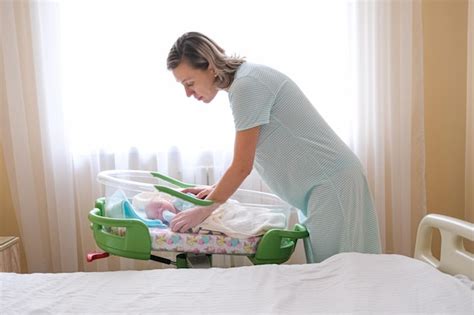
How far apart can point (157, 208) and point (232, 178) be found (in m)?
0.37

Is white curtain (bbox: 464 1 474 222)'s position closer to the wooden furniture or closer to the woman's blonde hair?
the woman's blonde hair

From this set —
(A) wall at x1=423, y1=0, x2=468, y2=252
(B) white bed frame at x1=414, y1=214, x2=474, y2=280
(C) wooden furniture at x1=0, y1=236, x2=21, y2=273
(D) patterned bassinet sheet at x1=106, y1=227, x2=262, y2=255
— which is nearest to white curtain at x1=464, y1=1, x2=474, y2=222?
(A) wall at x1=423, y1=0, x2=468, y2=252

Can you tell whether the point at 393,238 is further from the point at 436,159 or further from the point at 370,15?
the point at 370,15

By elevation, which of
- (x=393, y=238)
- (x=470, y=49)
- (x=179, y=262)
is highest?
(x=470, y=49)

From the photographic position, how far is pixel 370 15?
7.86 feet

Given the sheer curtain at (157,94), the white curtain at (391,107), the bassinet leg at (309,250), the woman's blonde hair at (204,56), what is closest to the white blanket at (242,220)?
the bassinet leg at (309,250)

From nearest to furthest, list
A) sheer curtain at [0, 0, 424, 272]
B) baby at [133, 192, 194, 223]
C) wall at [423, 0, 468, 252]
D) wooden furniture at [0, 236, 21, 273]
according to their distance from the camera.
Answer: baby at [133, 192, 194, 223], wooden furniture at [0, 236, 21, 273], sheer curtain at [0, 0, 424, 272], wall at [423, 0, 468, 252]

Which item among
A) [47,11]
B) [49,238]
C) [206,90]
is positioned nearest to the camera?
[206,90]

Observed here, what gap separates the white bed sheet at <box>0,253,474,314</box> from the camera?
105 cm

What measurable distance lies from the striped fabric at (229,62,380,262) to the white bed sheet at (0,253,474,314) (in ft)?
0.78

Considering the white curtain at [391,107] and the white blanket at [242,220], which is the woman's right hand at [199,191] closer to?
the white blanket at [242,220]

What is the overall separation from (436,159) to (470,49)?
67 cm

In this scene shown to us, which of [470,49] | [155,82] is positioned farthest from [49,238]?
[470,49]

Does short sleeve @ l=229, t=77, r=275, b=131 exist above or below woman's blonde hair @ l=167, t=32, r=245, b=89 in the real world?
below
